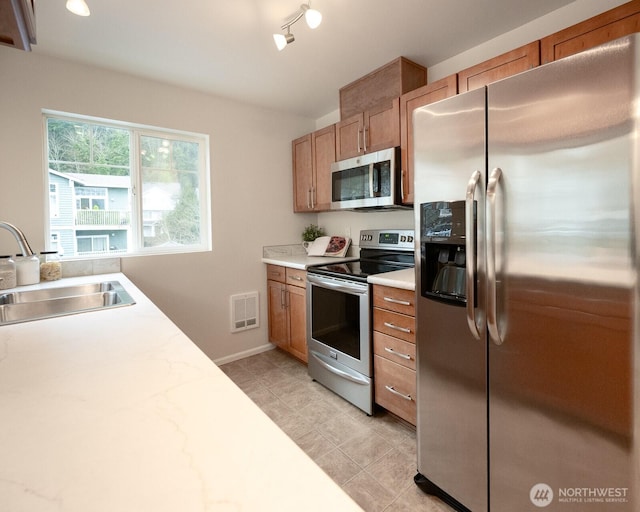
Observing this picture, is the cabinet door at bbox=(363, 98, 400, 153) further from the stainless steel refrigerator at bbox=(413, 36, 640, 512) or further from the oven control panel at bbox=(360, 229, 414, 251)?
the stainless steel refrigerator at bbox=(413, 36, 640, 512)

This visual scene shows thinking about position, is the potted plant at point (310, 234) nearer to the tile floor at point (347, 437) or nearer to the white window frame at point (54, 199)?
the tile floor at point (347, 437)

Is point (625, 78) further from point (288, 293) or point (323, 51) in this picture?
point (288, 293)

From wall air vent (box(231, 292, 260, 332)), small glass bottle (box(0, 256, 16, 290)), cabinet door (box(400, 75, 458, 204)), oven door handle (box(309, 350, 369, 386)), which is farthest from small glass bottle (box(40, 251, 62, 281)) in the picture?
cabinet door (box(400, 75, 458, 204))

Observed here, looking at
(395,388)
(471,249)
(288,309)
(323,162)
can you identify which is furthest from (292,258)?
(471,249)

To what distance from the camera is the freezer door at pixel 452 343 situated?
4.02ft

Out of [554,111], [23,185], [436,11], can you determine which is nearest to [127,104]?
[23,185]

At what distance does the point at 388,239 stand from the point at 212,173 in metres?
1.67

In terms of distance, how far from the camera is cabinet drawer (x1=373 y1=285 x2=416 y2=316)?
1.78m

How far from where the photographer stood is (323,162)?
9.65 ft

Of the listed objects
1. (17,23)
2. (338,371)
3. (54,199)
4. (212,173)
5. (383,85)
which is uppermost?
(383,85)

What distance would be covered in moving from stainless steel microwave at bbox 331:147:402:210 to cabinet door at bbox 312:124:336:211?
0.15 metres

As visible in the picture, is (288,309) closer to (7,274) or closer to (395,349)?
(395,349)

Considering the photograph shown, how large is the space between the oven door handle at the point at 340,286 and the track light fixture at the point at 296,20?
1.46 m

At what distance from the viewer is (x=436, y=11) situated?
178 centimetres
